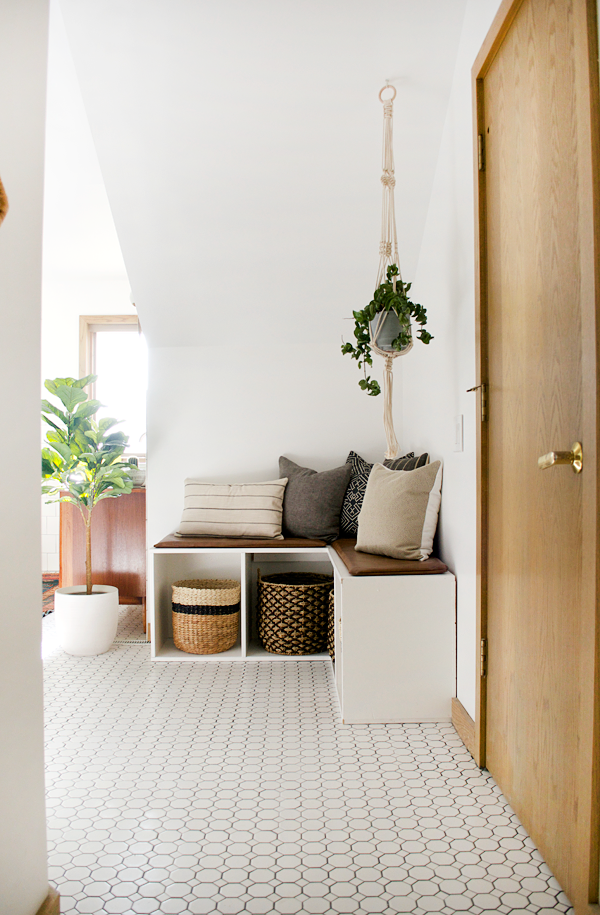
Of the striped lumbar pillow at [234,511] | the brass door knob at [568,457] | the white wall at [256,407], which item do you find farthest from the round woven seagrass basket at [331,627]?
the brass door knob at [568,457]

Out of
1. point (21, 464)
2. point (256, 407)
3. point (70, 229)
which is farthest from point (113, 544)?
point (21, 464)

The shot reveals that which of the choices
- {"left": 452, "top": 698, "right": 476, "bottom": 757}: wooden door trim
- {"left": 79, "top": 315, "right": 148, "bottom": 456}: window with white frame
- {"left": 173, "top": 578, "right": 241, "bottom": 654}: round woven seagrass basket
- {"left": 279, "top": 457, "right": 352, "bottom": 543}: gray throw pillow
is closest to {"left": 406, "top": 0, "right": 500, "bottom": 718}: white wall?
{"left": 452, "top": 698, "right": 476, "bottom": 757}: wooden door trim

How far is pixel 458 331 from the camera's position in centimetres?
226

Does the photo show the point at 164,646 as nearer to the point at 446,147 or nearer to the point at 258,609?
the point at 258,609

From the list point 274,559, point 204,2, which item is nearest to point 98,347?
point 274,559

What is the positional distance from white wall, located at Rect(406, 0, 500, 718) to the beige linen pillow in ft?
0.17

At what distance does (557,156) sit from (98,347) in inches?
173

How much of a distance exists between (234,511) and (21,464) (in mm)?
2031

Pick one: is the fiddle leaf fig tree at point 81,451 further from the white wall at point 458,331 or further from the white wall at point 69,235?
the white wall at point 458,331

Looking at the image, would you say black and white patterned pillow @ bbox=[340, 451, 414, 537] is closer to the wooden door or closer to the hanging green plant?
the hanging green plant

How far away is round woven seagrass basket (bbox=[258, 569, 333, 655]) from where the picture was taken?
300 centimetres

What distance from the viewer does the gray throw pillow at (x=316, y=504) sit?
3.16m

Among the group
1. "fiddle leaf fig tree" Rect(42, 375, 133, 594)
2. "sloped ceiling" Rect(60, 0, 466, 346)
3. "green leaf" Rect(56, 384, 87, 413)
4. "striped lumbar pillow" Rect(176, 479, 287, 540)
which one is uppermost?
"sloped ceiling" Rect(60, 0, 466, 346)

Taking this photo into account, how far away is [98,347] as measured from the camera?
5207mm
